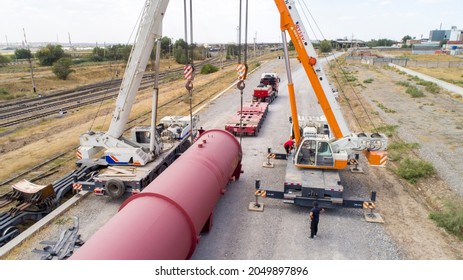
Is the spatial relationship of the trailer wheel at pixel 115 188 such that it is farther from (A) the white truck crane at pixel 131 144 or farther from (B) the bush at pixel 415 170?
(B) the bush at pixel 415 170

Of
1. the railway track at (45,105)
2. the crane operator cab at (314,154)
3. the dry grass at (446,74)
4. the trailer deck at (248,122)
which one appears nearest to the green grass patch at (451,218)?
the crane operator cab at (314,154)

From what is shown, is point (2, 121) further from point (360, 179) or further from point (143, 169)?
point (360, 179)

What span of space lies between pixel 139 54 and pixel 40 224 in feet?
22.7

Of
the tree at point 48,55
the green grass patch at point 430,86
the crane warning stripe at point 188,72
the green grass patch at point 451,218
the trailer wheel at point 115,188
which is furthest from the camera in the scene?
the tree at point 48,55

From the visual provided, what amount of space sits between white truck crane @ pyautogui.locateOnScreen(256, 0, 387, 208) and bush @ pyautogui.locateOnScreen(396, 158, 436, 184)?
139 inches

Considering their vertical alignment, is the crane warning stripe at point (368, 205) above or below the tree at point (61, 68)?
below

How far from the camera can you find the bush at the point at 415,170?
14.7 meters

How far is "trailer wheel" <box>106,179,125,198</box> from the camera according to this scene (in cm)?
1199

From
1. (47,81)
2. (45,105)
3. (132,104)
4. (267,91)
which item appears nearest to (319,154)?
(132,104)

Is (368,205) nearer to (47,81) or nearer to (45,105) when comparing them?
(45,105)

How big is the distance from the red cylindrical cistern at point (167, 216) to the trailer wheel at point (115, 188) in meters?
2.78

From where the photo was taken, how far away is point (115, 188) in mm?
12109

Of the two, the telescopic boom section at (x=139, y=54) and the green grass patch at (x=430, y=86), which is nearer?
the telescopic boom section at (x=139, y=54)

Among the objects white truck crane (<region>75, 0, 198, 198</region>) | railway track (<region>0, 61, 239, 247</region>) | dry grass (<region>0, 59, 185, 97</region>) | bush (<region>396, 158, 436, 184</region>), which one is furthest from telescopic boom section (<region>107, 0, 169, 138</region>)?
dry grass (<region>0, 59, 185, 97</region>)
